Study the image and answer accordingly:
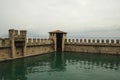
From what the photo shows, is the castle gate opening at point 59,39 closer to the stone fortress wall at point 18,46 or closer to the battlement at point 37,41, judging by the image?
the battlement at point 37,41

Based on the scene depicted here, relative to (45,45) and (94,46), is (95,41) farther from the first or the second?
(45,45)

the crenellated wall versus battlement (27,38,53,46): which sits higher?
battlement (27,38,53,46)

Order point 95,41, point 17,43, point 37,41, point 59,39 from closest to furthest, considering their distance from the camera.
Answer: point 17,43 < point 37,41 < point 95,41 < point 59,39

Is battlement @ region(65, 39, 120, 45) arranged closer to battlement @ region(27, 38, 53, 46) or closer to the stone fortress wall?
battlement @ region(27, 38, 53, 46)

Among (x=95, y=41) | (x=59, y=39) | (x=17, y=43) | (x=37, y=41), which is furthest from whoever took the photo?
(x=59, y=39)

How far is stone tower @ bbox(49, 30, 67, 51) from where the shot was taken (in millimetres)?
37250

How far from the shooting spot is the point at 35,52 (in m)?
Result: 31.0

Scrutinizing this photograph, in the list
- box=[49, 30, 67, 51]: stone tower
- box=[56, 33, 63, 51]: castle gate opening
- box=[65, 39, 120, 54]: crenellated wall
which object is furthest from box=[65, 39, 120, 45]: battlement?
box=[56, 33, 63, 51]: castle gate opening

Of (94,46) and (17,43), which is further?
(94,46)

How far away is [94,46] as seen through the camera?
3422cm

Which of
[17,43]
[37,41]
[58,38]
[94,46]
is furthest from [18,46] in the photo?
[94,46]

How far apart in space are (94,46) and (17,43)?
52.3ft

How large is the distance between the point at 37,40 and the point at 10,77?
16580mm

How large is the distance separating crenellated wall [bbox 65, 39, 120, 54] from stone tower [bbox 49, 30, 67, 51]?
44.9 inches
